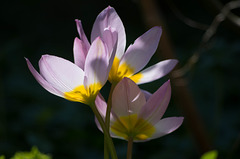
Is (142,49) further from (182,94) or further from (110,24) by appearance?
(182,94)

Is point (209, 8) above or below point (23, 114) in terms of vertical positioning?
above

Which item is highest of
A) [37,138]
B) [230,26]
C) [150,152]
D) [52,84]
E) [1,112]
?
[52,84]

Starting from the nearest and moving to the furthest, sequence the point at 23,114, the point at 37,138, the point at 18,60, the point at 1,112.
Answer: the point at 37,138 < the point at 1,112 < the point at 23,114 < the point at 18,60

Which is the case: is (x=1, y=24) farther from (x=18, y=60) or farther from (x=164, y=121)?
(x=164, y=121)

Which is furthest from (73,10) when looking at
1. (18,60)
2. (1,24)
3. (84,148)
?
(84,148)

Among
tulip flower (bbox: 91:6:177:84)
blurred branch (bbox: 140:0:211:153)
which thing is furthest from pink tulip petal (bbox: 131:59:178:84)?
blurred branch (bbox: 140:0:211:153)

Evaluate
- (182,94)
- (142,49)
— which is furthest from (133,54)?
(182,94)

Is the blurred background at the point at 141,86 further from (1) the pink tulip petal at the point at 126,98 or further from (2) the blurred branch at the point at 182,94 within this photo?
(1) the pink tulip petal at the point at 126,98

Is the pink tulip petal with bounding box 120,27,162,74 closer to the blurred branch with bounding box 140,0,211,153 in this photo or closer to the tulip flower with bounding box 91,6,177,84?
the tulip flower with bounding box 91,6,177,84
